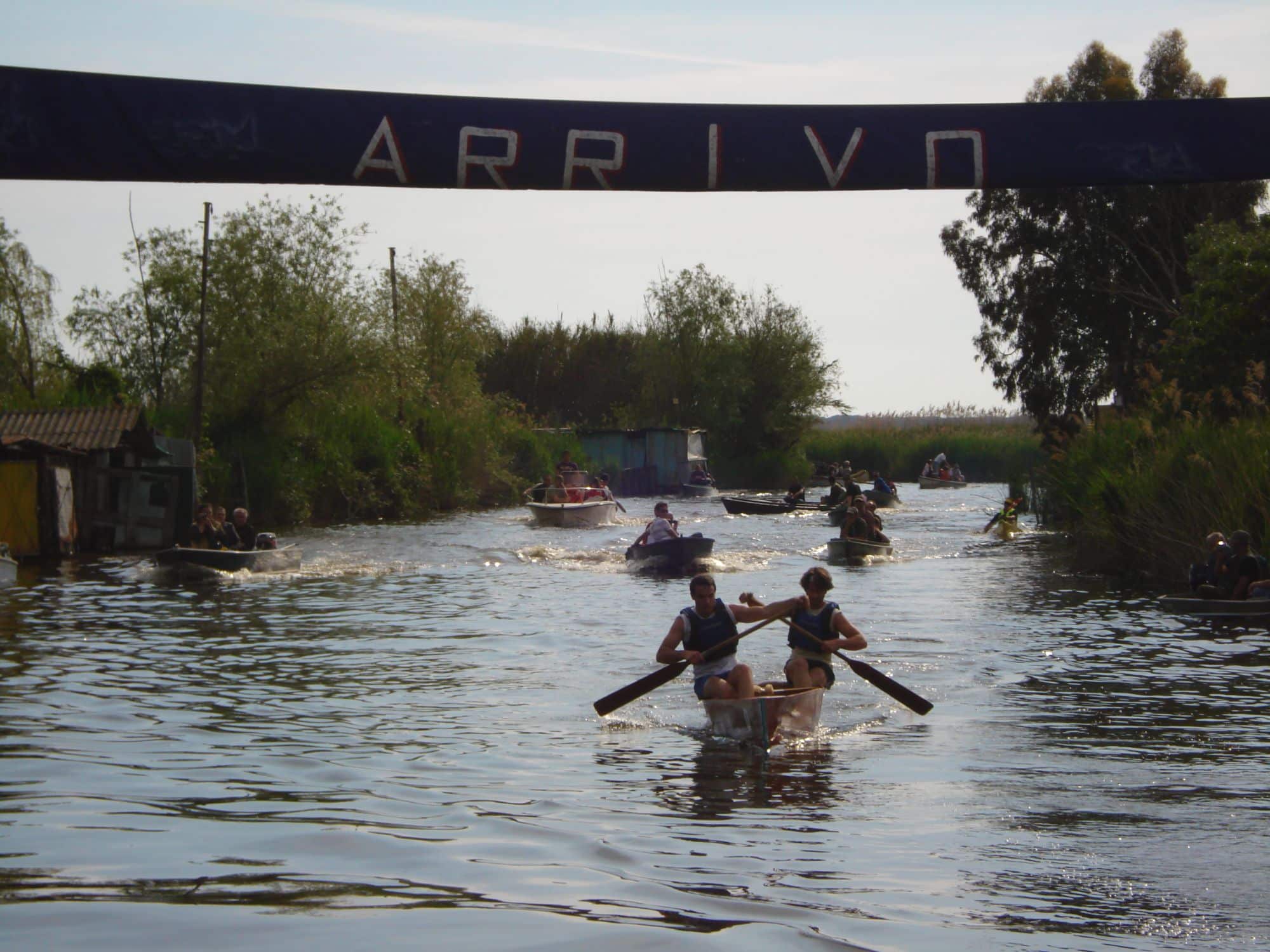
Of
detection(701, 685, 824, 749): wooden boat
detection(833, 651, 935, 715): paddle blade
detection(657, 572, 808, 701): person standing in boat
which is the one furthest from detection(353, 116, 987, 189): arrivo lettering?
detection(833, 651, 935, 715): paddle blade

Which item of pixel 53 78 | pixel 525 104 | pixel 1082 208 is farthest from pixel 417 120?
pixel 1082 208

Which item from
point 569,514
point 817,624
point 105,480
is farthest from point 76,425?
point 817,624

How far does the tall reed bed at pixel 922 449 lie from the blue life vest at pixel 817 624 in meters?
60.0

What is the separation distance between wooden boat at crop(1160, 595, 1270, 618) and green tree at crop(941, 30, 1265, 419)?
23.2 meters

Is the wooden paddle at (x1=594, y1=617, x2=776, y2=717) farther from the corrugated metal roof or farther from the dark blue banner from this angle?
the corrugated metal roof

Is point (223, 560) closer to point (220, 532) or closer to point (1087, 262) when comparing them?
point (220, 532)

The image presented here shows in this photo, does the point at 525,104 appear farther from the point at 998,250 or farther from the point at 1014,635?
the point at 998,250

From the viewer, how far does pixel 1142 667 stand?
642 inches

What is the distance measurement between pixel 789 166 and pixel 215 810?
519 centimetres

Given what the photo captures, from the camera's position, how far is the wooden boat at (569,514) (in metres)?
42.8

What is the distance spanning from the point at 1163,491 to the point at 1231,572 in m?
4.81

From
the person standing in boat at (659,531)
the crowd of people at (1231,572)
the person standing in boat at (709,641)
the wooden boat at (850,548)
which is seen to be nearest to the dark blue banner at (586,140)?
the person standing in boat at (709,641)

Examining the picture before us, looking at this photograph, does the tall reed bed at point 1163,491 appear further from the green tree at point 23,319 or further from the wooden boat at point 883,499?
the green tree at point 23,319

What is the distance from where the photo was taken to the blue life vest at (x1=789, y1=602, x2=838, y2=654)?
1338 centimetres
